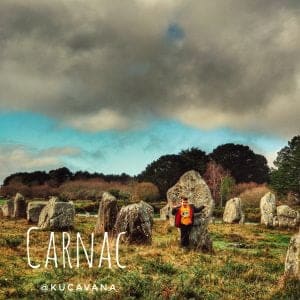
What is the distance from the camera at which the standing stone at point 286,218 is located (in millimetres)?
37969

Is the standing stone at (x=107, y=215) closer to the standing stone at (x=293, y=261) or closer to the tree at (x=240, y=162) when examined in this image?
the standing stone at (x=293, y=261)

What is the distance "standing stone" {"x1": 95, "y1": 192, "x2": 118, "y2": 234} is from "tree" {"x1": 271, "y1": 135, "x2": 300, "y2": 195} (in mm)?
50441

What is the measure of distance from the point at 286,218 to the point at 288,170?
122 feet

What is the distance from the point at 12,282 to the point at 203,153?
269 feet

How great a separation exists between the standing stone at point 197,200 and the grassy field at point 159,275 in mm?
666

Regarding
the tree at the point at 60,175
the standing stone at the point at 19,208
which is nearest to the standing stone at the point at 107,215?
the standing stone at the point at 19,208

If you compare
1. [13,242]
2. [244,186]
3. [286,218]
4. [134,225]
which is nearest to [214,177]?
[244,186]

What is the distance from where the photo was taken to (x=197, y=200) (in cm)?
2852

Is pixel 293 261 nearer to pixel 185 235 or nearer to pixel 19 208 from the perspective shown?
pixel 185 235

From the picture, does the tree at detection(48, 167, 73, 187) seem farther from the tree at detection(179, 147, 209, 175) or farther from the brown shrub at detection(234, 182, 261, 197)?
the brown shrub at detection(234, 182, 261, 197)

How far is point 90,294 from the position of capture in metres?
11.9

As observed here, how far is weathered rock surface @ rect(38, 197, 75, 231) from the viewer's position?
26969 millimetres

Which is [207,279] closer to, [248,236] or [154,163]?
[248,236]

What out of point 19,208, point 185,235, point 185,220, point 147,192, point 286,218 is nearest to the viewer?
point 185,220
